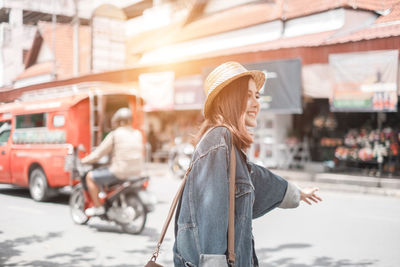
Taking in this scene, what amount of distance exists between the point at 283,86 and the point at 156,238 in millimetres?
7647

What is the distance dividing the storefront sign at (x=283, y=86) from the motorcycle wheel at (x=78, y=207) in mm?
6985

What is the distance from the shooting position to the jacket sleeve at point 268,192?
2383 millimetres

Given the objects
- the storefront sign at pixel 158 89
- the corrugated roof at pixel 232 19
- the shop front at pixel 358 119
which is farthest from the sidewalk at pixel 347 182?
the storefront sign at pixel 158 89

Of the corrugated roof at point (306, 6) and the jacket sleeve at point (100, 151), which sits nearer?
the jacket sleeve at point (100, 151)

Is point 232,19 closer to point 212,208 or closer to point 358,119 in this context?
point 358,119

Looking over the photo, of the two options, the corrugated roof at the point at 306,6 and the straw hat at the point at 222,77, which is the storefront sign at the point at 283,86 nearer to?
the corrugated roof at the point at 306,6

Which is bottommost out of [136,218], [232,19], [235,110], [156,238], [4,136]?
[156,238]

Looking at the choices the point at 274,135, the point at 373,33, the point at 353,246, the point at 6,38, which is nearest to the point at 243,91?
the point at 6,38

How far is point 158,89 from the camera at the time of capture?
1567 cm

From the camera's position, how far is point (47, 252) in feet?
17.3

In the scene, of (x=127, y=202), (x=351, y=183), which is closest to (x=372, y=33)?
(x=351, y=183)

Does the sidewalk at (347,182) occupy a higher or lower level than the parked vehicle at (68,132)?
lower

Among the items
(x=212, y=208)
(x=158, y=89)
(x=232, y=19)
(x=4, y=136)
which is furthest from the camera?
(x=232, y=19)

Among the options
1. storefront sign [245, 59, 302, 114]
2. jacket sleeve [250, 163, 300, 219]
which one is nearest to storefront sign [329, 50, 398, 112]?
storefront sign [245, 59, 302, 114]
